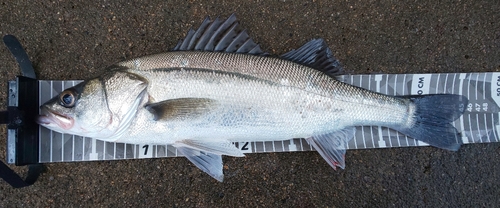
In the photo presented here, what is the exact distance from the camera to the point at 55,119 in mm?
2066

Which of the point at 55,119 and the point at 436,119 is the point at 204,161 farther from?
the point at 436,119

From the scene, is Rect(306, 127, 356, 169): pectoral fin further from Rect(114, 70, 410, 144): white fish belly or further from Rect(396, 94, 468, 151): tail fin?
Rect(396, 94, 468, 151): tail fin

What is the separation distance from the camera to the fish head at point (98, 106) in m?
2.05

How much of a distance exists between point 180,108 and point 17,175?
Answer: 1.25m

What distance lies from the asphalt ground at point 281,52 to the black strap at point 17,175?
3.2 inches

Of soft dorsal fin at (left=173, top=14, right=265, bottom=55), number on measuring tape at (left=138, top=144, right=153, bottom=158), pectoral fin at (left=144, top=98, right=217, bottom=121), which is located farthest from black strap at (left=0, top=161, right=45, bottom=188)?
soft dorsal fin at (left=173, top=14, right=265, bottom=55)

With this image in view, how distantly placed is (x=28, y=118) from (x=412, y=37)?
9.69 ft

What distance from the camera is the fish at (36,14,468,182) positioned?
207 cm

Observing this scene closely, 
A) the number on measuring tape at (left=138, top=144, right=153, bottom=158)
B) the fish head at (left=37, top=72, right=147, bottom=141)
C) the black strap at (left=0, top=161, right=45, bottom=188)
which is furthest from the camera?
the number on measuring tape at (left=138, top=144, right=153, bottom=158)

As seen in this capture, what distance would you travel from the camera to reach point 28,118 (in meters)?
2.28

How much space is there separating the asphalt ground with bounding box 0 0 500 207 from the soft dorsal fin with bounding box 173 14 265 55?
0.33 meters

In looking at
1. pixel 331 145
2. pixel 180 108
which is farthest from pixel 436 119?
pixel 180 108

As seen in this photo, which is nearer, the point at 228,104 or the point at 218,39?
the point at 228,104

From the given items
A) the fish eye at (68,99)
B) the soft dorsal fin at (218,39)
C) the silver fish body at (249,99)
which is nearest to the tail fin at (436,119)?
the silver fish body at (249,99)
